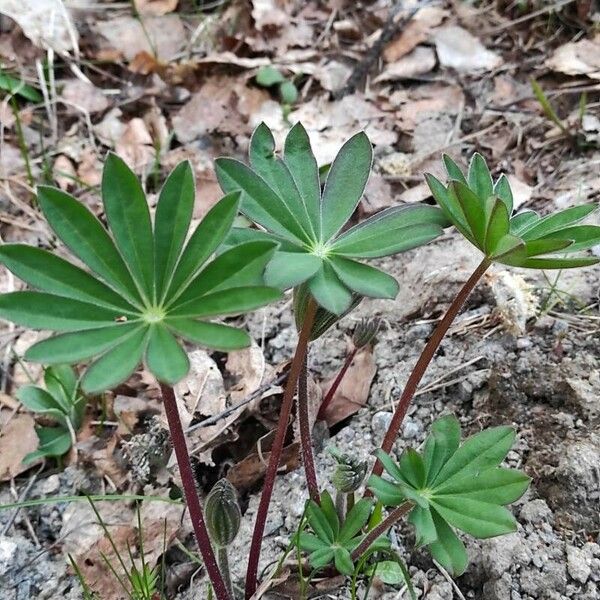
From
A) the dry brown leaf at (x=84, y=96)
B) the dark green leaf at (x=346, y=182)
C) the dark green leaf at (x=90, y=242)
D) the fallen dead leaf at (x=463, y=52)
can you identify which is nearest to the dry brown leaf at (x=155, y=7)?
the dry brown leaf at (x=84, y=96)

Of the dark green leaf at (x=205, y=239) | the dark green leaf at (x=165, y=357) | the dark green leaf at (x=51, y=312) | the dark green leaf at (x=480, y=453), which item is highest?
the dark green leaf at (x=205, y=239)

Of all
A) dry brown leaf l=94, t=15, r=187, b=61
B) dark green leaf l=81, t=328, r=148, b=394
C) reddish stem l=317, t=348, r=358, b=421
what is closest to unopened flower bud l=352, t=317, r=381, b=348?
reddish stem l=317, t=348, r=358, b=421

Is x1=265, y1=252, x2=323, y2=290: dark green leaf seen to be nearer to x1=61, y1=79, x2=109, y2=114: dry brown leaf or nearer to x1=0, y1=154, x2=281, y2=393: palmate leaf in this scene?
x1=0, y1=154, x2=281, y2=393: palmate leaf

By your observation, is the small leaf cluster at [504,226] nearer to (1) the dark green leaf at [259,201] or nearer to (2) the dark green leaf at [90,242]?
(1) the dark green leaf at [259,201]

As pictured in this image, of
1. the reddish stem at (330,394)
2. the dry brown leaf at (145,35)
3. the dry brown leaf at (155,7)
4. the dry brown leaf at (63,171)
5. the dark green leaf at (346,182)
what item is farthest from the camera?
the dry brown leaf at (155,7)

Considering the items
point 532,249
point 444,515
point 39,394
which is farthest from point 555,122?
point 39,394
